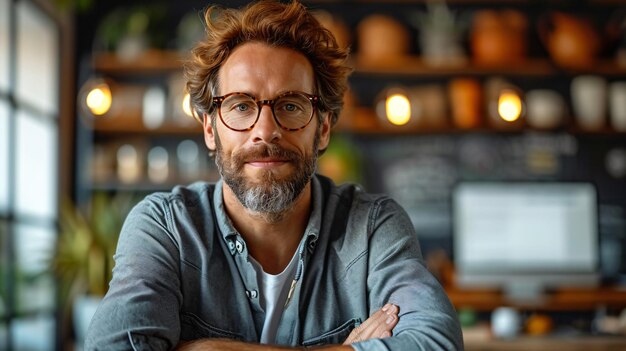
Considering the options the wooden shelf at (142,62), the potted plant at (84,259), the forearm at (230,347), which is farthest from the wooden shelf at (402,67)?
the forearm at (230,347)

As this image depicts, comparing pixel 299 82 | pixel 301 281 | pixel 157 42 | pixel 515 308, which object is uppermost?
pixel 157 42

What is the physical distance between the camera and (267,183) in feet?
6.29

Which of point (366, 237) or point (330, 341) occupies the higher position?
point (366, 237)

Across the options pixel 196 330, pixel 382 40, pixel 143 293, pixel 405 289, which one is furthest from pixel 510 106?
pixel 143 293

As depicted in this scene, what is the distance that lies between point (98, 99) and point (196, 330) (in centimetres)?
283

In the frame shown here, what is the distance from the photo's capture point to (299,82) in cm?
200

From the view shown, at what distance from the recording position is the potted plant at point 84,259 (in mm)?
4348

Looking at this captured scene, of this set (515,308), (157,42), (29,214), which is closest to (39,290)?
(29,214)

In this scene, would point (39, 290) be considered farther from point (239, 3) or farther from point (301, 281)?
point (301, 281)

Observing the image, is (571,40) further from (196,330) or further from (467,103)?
(196,330)

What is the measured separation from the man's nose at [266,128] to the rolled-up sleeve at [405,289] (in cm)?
32

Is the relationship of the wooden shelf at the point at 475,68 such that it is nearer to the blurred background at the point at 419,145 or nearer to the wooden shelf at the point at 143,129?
the blurred background at the point at 419,145

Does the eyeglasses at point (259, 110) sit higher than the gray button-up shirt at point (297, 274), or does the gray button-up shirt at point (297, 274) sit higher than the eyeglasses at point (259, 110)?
the eyeglasses at point (259, 110)

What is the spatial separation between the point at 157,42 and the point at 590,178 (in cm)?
269
